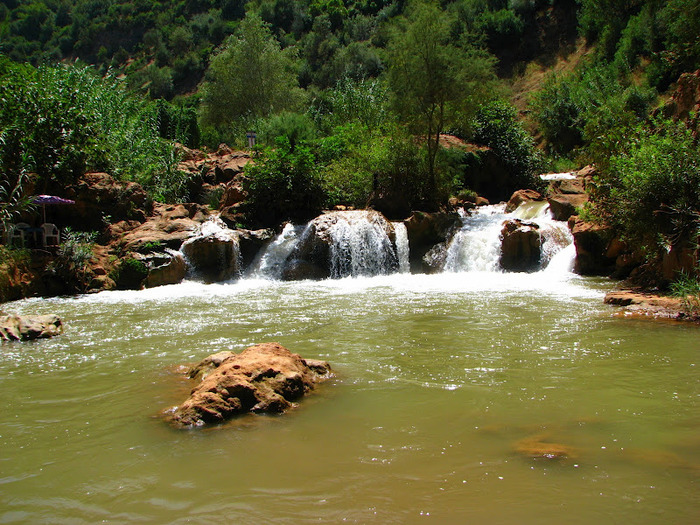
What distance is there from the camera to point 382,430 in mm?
4195

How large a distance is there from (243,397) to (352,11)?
2413 inches

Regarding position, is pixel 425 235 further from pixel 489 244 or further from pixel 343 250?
pixel 343 250

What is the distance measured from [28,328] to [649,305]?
29.2 feet

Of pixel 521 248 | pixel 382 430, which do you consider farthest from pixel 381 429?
pixel 521 248

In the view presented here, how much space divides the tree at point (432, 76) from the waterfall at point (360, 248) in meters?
2.97

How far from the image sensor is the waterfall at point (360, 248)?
1459 centimetres

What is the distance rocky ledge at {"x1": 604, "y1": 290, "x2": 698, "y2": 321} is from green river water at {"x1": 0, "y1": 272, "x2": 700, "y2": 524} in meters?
0.48

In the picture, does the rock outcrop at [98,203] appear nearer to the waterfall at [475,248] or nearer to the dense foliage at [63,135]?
the dense foliage at [63,135]

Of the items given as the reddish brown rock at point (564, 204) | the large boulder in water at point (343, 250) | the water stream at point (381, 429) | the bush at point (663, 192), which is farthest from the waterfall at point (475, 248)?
the water stream at point (381, 429)

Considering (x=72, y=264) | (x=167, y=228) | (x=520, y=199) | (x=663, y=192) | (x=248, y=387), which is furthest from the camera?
(x=520, y=199)

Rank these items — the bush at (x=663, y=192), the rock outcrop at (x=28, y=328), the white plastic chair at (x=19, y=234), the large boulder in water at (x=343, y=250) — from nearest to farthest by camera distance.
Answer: the rock outcrop at (x=28, y=328), the bush at (x=663, y=192), the white plastic chair at (x=19, y=234), the large boulder in water at (x=343, y=250)

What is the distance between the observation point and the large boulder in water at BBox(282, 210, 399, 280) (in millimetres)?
14594

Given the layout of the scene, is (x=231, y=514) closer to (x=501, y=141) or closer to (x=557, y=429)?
(x=557, y=429)

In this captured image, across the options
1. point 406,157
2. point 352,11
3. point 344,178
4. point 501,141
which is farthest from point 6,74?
point 352,11
